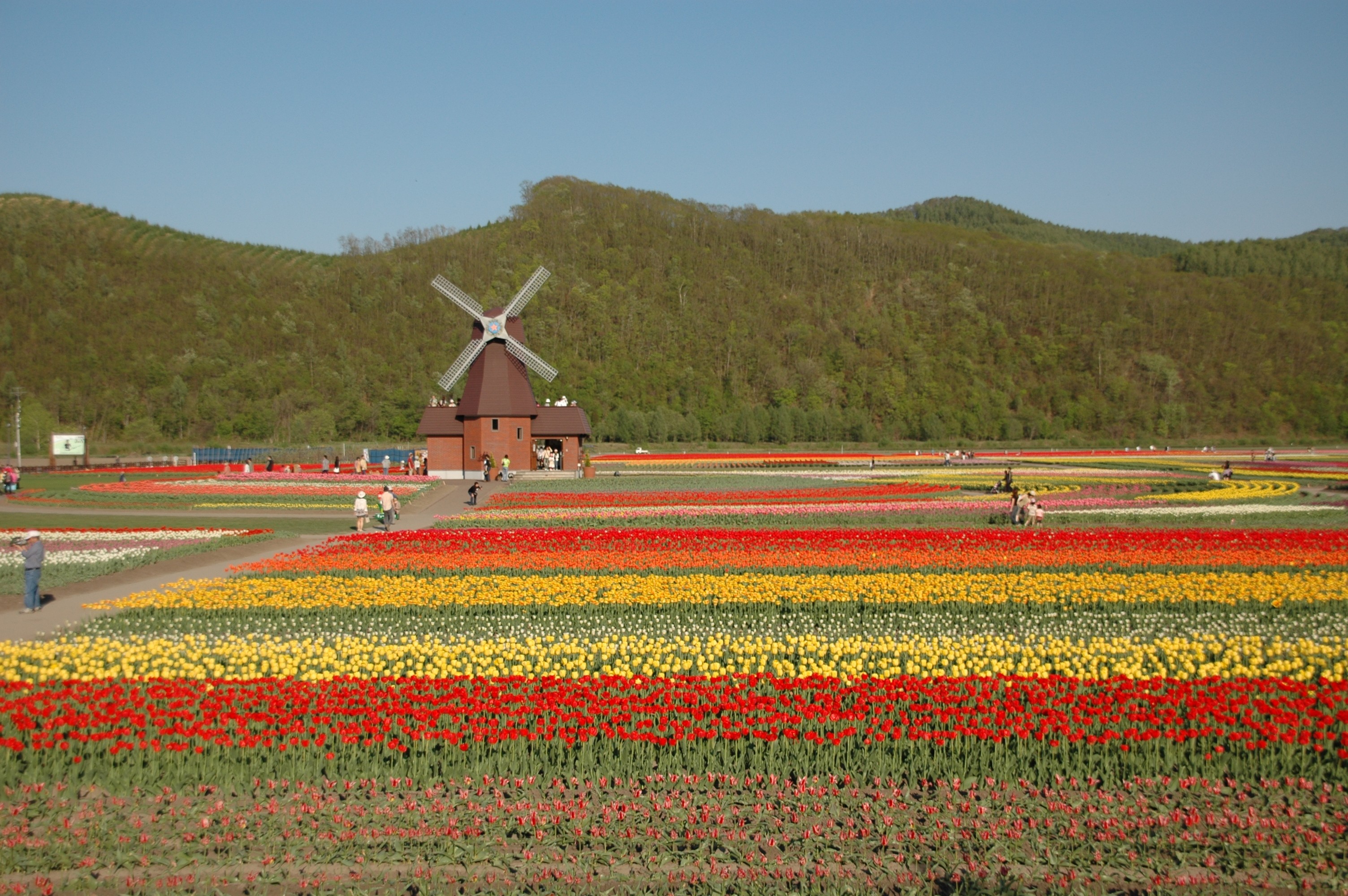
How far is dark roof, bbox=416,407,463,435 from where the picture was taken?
189 ft

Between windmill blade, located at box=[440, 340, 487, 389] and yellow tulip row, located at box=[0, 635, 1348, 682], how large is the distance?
46445mm

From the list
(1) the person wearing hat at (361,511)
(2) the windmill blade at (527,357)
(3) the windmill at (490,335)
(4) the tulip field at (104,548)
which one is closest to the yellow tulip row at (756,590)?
(4) the tulip field at (104,548)

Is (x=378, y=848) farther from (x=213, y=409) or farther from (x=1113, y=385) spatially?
(x=1113, y=385)

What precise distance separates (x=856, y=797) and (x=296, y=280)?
166 metres

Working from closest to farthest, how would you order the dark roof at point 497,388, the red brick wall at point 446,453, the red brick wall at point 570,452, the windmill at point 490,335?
the dark roof at point 497,388 < the windmill at point 490,335 < the red brick wall at point 446,453 < the red brick wall at point 570,452

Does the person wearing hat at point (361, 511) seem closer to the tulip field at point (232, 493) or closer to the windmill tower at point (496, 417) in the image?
the tulip field at point (232, 493)

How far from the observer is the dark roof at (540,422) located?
57656mm

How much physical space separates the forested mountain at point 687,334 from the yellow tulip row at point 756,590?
293 feet

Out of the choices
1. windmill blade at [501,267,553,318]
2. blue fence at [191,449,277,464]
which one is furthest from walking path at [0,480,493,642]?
blue fence at [191,449,277,464]

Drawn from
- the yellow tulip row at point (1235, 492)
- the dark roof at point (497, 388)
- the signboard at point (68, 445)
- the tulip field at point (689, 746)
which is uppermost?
the dark roof at point (497, 388)

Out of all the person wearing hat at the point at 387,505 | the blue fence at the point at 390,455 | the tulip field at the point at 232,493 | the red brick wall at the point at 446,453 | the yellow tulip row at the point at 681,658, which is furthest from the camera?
the blue fence at the point at 390,455

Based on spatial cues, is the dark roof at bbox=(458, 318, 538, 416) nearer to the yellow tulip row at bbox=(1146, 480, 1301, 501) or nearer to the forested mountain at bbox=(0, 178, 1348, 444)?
the yellow tulip row at bbox=(1146, 480, 1301, 501)

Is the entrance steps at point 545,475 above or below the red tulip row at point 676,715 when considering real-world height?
above

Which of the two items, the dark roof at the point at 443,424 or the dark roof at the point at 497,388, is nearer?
the dark roof at the point at 497,388
